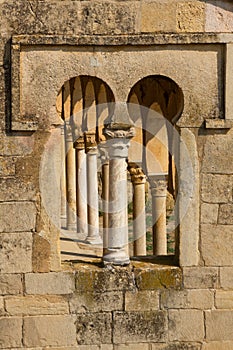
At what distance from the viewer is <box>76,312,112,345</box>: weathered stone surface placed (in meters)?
6.61

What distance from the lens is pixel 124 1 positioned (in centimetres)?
636

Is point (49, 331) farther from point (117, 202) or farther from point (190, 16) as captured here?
point (190, 16)

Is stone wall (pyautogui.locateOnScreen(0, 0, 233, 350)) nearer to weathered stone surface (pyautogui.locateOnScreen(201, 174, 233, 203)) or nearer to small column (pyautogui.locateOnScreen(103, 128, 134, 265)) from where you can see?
weathered stone surface (pyautogui.locateOnScreen(201, 174, 233, 203))

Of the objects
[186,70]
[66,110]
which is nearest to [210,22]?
[186,70]

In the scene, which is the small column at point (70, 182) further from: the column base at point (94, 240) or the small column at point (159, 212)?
the small column at point (159, 212)

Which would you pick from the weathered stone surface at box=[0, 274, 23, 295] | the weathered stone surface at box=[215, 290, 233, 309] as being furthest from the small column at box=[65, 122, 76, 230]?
the weathered stone surface at box=[215, 290, 233, 309]

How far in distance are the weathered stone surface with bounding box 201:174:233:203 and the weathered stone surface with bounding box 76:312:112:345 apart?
147cm

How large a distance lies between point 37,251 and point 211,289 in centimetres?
171

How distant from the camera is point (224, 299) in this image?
21.9 feet

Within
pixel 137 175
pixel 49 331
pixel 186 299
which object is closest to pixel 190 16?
pixel 186 299

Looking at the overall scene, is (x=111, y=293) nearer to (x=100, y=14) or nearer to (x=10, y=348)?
(x=10, y=348)

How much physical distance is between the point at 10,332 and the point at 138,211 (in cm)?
416

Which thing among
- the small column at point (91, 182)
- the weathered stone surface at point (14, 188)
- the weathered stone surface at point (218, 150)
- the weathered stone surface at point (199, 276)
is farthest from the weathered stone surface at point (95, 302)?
the small column at point (91, 182)

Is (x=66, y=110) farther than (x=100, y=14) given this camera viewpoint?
Yes
